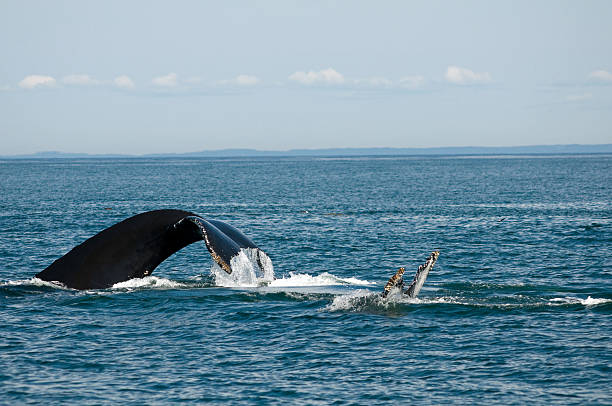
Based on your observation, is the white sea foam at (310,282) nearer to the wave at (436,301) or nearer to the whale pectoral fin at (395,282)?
the wave at (436,301)

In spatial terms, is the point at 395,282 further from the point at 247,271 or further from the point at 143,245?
the point at 143,245

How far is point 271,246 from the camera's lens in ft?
129

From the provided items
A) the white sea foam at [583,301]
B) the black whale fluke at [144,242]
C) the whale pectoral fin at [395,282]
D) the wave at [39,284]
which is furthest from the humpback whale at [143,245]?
the white sea foam at [583,301]

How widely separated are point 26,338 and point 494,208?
51.7m

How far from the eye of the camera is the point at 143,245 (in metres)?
17.4

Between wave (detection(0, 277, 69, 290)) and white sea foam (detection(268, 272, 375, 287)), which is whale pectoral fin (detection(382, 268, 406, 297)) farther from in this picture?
wave (detection(0, 277, 69, 290))

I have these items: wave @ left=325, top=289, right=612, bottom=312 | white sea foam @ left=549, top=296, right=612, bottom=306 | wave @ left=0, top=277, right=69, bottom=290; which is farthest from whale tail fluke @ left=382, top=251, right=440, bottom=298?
wave @ left=0, top=277, right=69, bottom=290

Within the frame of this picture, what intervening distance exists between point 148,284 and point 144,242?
5232 mm

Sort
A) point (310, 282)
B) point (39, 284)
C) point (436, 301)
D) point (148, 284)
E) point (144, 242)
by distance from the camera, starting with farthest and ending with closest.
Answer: point (310, 282)
point (148, 284)
point (39, 284)
point (436, 301)
point (144, 242)

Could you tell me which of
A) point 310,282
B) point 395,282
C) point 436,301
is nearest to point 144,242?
point 395,282

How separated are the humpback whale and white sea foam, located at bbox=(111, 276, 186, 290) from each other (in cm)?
61

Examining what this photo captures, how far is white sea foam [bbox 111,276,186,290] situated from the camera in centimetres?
1883

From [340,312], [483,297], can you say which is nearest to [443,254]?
[483,297]

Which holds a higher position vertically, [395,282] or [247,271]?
[395,282]
